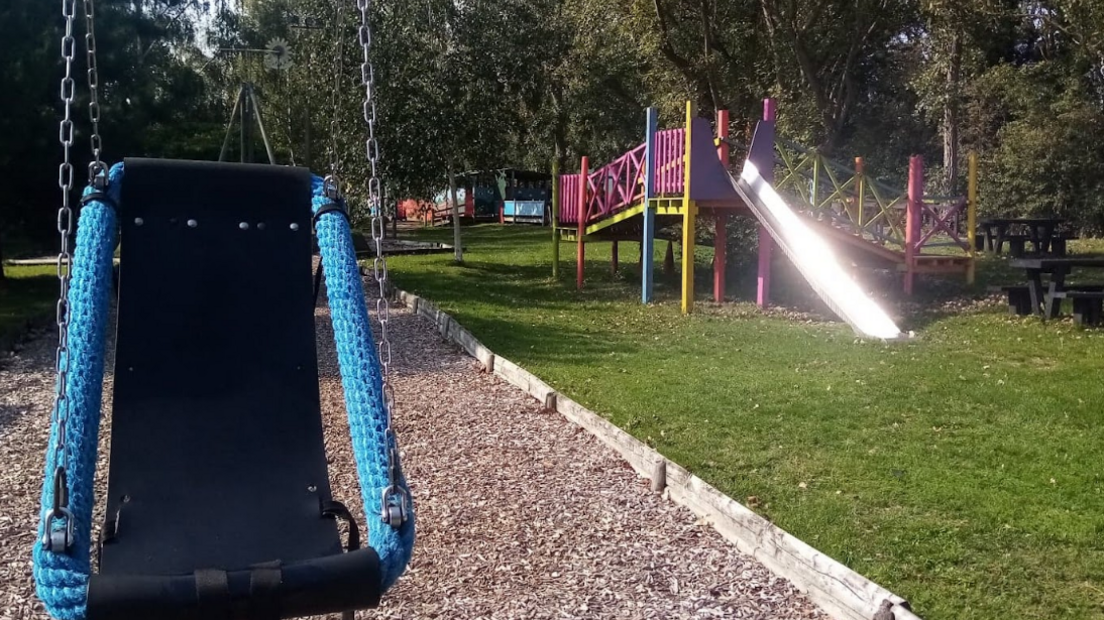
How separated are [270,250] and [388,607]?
1.42 meters

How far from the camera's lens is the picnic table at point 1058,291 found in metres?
9.97

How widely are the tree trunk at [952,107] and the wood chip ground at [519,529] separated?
12.6 meters

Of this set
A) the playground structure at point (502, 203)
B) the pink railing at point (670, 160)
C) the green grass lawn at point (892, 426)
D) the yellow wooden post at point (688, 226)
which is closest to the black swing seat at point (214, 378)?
the green grass lawn at point (892, 426)

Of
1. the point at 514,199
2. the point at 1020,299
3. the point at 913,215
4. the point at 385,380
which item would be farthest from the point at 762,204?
the point at 514,199

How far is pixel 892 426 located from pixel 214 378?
433 cm

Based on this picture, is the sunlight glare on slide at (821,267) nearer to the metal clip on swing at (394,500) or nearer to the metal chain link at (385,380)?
the metal chain link at (385,380)

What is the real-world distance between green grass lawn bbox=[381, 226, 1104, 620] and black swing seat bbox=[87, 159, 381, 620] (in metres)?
2.26

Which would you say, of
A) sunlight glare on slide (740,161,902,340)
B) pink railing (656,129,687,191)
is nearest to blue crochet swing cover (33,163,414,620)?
sunlight glare on slide (740,161,902,340)

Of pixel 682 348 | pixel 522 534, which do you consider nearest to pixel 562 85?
pixel 682 348

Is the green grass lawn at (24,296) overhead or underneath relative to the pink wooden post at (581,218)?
underneath

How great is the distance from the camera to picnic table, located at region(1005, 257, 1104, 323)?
392 inches

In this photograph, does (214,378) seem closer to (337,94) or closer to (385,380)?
(385,380)

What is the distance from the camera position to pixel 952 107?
19750 millimetres

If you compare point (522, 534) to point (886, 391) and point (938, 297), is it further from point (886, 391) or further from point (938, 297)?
Answer: point (938, 297)
